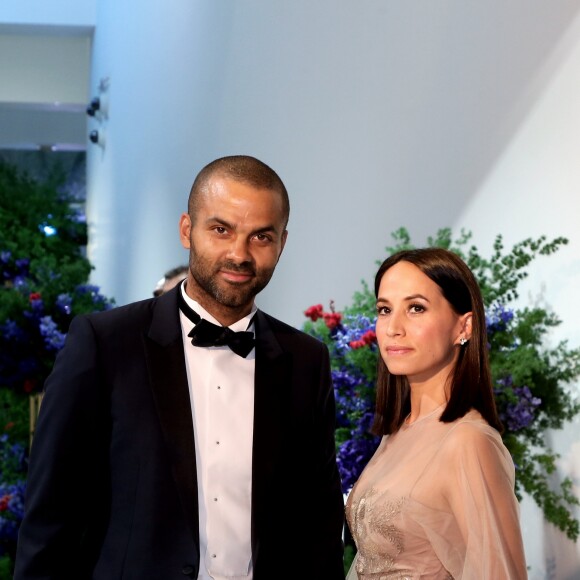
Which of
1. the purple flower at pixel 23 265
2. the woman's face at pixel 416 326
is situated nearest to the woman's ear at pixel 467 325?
the woman's face at pixel 416 326

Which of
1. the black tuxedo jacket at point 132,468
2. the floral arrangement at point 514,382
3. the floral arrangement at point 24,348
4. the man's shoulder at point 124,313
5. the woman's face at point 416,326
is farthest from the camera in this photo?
the floral arrangement at point 24,348

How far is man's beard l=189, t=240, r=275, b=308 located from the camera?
220cm

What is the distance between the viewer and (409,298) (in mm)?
2395

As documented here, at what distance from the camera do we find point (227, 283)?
7.29ft

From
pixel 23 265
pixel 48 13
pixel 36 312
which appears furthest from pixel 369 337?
pixel 48 13

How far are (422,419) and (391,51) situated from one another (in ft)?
7.17

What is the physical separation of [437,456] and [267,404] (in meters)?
0.35

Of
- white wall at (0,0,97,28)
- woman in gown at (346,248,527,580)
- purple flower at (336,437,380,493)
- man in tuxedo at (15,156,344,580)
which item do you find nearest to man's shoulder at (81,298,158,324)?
man in tuxedo at (15,156,344,580)

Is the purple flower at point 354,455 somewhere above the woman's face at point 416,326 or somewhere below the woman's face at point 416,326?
below

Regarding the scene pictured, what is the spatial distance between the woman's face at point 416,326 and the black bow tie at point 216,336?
305 millimetres

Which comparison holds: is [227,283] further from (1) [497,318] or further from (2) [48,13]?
(2) [48,13]

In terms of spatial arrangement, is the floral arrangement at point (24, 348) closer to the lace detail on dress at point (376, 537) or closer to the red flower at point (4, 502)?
the red flower at point (4, 502)

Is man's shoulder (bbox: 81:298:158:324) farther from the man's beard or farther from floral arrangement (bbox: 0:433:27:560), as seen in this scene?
floral arrangement (bbox: 0:433:27:560)

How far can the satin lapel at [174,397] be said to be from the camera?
7.11 feet
